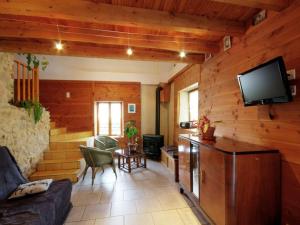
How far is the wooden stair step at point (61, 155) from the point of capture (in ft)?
13.6

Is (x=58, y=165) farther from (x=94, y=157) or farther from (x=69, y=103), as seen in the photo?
(x=69, y=103)

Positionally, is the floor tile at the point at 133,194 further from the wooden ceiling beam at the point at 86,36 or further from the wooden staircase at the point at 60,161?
the wooden ceiling beam at the point at 86,36

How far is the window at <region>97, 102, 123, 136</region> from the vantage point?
616 centimetres

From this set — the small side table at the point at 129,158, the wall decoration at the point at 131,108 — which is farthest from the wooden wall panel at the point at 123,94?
the small side table at the point at 129,158

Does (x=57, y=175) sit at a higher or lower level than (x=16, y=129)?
lower

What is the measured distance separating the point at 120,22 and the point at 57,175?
3235mm

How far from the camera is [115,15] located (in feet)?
6.36

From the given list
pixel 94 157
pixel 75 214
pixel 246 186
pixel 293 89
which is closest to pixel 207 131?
pixel 246 186

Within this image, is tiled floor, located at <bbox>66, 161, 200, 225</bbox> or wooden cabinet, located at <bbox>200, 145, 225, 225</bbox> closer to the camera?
wooden cabinet, located at <bbox>200, 145, 225, 225</bbox>

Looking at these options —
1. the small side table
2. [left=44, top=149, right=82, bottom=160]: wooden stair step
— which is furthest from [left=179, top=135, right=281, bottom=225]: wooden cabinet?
[left=44, top=149, right=82, bottom=160]: wooden stair step

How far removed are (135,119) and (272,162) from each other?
4.77 metres

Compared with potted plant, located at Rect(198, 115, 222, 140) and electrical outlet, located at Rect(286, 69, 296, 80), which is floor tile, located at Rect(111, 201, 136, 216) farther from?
electrical outlet, located at Rect(286, 69, 296, 80)

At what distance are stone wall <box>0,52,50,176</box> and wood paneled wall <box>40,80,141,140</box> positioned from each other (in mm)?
1905

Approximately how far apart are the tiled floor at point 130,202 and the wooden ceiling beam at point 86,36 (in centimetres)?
250
